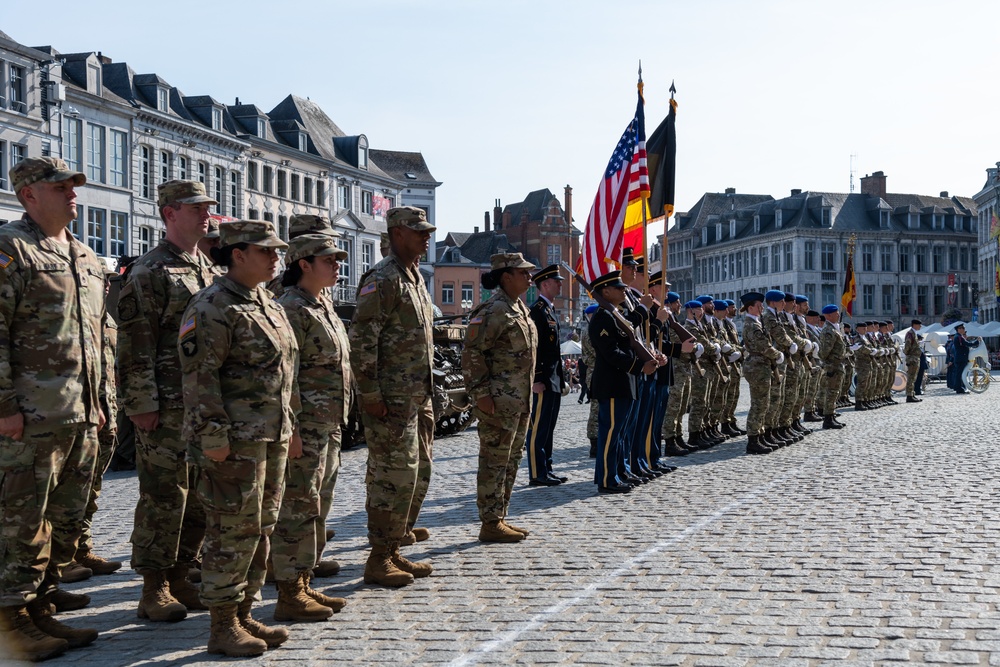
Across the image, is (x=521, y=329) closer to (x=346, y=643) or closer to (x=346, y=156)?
(x=346, y=643)

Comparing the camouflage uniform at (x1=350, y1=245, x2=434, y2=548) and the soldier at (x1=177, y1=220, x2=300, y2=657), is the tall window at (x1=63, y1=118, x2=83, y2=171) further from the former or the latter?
the soldier at (x1=177, y1=220, x2=300, y2=657)

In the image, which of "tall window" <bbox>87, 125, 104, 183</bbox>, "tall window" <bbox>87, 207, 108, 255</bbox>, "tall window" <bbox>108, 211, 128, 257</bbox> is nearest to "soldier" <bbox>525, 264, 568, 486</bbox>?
"tall window" <bbox>87, 207, 108, 255</bbox>

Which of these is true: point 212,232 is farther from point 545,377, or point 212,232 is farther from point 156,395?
point 545,377

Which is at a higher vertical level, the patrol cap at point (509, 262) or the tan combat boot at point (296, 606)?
the patrol cap at point (509, 262)

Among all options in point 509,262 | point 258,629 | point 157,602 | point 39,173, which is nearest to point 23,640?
point 157,602

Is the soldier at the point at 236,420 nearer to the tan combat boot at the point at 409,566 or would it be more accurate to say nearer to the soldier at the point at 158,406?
the soldier at the point at 158,406

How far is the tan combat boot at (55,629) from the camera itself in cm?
555

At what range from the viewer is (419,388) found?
697cm

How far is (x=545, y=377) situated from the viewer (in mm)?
11336

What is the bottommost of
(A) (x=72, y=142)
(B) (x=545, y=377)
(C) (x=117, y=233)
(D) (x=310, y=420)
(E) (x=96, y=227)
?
(D) (x=310, y=420)

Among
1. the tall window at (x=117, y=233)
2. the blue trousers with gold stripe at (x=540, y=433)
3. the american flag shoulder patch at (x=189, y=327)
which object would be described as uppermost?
the tall window at (x=117, y=233)

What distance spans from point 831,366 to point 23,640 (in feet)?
49.0

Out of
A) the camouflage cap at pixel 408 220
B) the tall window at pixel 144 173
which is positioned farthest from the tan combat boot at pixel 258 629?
the tall window at pixel 144 173

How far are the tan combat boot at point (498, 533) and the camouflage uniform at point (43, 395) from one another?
3155 millimetres
